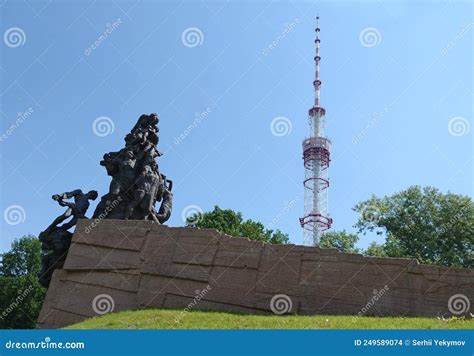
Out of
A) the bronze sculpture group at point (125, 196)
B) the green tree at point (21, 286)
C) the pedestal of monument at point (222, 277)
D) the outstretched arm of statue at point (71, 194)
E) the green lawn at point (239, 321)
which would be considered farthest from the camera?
the green tree at point (21, 286)

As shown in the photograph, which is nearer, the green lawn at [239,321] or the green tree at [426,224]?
the green lawn at [239,321]

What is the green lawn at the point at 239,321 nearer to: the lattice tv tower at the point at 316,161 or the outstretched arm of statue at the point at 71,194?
the outstretched arm of statue at the point at 71,194

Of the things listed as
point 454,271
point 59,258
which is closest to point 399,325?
point 454,271

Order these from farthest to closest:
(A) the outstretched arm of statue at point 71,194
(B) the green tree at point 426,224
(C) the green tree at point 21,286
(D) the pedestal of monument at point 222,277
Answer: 1. (C) the green tree at point 21,286
2. (B) the green tree at point 426,224
3. (A) the outstretched arm of statue at point 71,194
4. (D) the pedestal of monument at point 222,277

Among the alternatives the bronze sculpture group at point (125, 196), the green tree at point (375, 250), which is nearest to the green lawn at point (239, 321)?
the bronze sculpture group at point (125, 196)

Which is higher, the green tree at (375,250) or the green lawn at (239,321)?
the green tree at (375,250)

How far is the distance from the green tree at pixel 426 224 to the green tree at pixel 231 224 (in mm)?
7446

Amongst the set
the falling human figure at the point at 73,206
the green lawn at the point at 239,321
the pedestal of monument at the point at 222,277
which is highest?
the falling human figure at the point at 73,206

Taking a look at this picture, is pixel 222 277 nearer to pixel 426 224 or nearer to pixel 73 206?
pixel 73 206

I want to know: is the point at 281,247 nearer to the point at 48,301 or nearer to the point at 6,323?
the point at 48,301

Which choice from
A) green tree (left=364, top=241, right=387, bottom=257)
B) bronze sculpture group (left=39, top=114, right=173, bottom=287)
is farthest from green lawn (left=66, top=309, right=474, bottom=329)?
green tree (left=364, top=241, right=387, bottom=257)

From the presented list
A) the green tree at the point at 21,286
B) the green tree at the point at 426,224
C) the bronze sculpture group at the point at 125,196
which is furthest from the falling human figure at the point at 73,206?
the green tree at the point at 426,224

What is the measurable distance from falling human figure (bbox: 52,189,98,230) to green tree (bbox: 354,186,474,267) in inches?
730

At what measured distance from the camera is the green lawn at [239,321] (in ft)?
37.1
